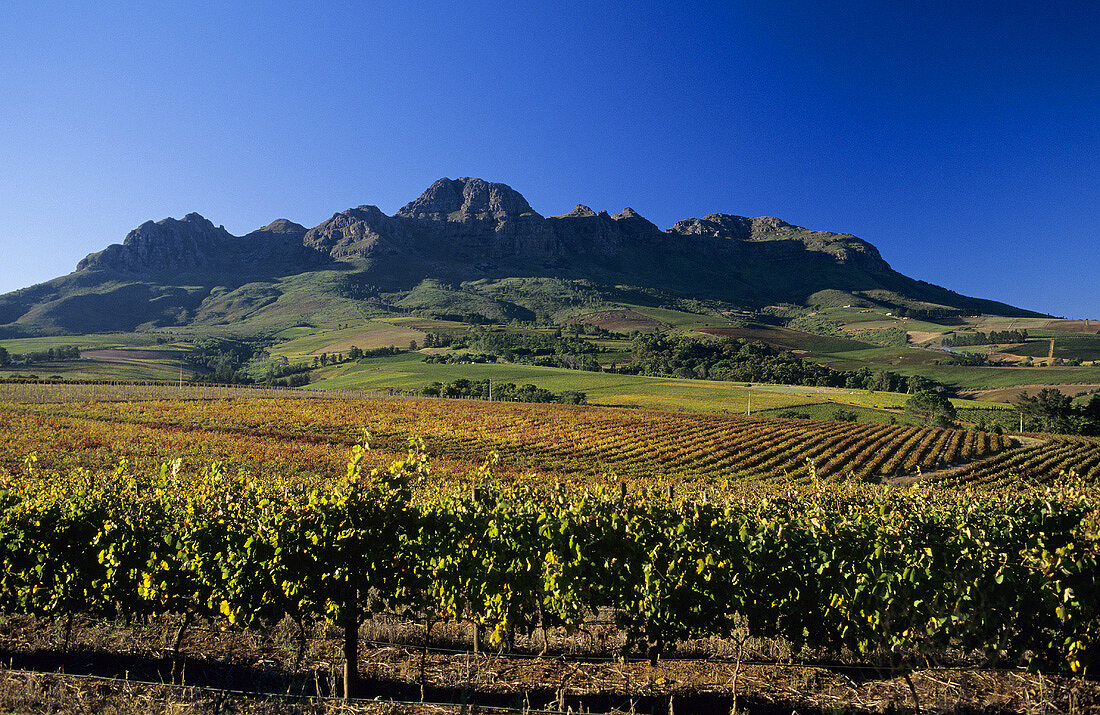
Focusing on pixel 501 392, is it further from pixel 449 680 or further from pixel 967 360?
pixel 967 360

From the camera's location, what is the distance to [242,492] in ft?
32.8

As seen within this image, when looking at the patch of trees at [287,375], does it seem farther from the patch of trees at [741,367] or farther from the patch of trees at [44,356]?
the patch of trees at [741,367]

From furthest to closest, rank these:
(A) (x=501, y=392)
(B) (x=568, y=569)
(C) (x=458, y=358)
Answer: (C) (x=458, y=358)
(A) (x=501, y=392)
(B) (x=568, y=569)

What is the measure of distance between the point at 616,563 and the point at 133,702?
6.48m

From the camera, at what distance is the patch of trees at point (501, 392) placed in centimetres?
10419

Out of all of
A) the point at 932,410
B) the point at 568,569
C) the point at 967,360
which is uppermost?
the point at 967,360

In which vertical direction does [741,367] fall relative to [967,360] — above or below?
below

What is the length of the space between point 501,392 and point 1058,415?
86.4 meters

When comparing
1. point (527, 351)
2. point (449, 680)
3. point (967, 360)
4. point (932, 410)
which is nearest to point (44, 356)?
point (527, 351)

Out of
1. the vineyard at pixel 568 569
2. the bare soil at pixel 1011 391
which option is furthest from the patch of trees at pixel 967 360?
the vineyard at pixel 568 569

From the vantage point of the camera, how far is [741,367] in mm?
146500

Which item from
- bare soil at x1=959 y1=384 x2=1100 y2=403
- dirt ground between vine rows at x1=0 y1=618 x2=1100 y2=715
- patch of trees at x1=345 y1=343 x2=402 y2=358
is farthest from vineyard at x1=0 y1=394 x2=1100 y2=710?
patch of trees at x1=345 y1=343 x2=402 y2=358

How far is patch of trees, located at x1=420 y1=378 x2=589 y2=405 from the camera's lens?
342 feet

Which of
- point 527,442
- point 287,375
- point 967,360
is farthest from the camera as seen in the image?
point 967,360
